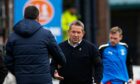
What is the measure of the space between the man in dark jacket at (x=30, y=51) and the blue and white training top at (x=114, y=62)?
2.15 meters

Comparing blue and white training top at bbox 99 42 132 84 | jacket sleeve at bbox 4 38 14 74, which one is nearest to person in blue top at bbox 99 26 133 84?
blue and white training top at bbox 99 42 132 84

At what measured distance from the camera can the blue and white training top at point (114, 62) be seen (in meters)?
12.1

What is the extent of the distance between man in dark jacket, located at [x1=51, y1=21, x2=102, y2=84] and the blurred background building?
526 centimetres

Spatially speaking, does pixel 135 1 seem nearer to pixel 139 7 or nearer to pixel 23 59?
pixel 139 7

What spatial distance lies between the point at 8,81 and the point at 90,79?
2.81 metres

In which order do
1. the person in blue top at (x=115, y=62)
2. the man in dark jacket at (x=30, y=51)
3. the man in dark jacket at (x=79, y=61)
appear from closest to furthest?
the man in dark jacket at (x=30, y=51)
the man in dark jacket at (x=79, y=61)
the person in blue top at (x=115, y=62)

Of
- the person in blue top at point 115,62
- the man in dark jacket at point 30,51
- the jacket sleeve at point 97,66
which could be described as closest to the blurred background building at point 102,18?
the person in blue top at point 115,62

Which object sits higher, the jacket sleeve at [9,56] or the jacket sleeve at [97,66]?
the jacket sleeve at [9,56]

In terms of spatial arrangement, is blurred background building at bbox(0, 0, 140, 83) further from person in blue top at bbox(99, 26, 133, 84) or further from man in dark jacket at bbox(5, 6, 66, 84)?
man in dark jacket at bbox(5, 6, 66, 84)

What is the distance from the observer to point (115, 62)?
12.1 metres

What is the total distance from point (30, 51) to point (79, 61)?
4.59 ft

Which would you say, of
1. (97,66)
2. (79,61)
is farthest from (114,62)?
(79,61)

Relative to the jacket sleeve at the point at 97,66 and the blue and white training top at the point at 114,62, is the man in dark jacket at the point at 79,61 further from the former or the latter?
the blue and white training top at the point at 114,62

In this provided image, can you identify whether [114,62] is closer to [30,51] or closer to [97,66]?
[97,66]
